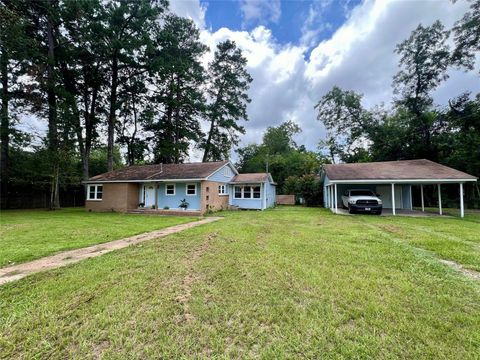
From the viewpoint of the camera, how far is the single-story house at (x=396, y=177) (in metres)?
15.0

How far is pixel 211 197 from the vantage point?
726 inches

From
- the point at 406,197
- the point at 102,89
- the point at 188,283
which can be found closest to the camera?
the point at 188,283

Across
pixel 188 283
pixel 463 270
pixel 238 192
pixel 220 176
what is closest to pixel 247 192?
pixel 238 192

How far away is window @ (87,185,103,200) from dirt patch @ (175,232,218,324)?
1720cm

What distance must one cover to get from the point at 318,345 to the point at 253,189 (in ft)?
62.8

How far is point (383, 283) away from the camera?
4082mm

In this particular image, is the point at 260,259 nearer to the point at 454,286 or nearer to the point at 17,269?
the point at 454,286

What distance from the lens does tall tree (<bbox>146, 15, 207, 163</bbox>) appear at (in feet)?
88.2

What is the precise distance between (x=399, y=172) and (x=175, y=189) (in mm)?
16910

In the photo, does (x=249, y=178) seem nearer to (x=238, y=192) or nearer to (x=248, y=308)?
(x=238, y=192)

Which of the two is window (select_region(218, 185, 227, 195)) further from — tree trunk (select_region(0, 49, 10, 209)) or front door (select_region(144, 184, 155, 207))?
tree trunk (select_region(0, 49, 10, 209))

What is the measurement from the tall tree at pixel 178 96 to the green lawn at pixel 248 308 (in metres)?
24.0

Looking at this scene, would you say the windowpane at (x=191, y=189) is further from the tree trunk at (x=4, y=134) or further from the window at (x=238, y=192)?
the tree trunk at (x=4, y=134)

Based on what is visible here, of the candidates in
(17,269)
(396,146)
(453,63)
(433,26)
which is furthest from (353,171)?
(17,269)
